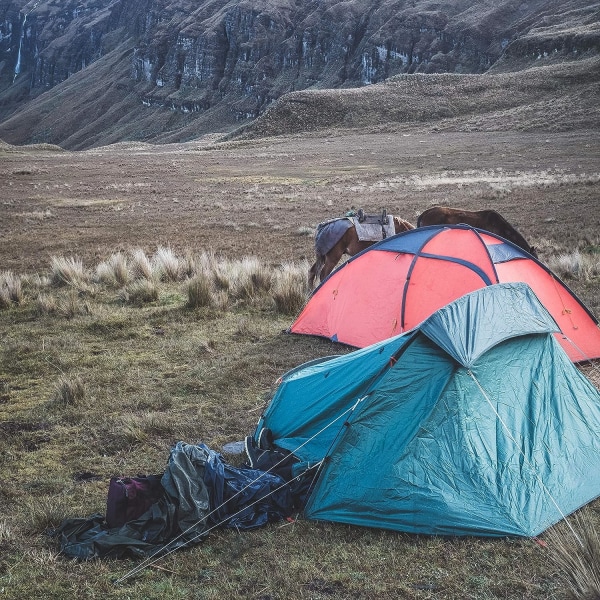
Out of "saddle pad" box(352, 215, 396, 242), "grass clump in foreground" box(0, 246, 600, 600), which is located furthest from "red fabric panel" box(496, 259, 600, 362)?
"saddle pad" box(352, 215, 396, 242)

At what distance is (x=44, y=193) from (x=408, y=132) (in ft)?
170

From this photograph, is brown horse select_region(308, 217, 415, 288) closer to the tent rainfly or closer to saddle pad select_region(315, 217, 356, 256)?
saddle pad select_region(315, 217, 356, 256)

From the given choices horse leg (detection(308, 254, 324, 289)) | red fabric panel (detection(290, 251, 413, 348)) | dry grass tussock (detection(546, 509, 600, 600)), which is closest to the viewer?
dry grass tussock (detection(546, 509, 600, 600))

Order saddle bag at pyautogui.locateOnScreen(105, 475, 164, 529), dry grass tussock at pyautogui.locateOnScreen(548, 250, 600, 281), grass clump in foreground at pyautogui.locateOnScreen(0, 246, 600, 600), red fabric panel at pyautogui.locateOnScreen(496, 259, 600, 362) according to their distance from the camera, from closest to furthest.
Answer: grass clump in foreground at pyautogui.locateOnScreen(0, 246, 600, 600) < saddle bag at pyautogui.locateOnScreen(105, 475, 164, 529) < red fabric panel at pyautogui.locateOnScreen(496, 259, 600, 362) < dry grass tussock at pyautogui.locateOnScreen(548, 250, 600, 281)

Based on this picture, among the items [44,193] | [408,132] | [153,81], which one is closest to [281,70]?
[153,81]

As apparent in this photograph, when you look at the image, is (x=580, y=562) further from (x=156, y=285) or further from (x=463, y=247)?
(x=156, y=285)

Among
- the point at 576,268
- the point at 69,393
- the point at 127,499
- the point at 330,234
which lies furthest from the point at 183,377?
the point at 576,268

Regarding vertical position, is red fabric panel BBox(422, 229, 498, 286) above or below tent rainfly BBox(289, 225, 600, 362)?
above

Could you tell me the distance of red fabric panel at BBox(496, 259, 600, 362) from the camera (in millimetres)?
7848

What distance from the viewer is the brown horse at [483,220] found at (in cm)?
1133

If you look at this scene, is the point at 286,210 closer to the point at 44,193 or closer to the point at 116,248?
the point at 116,248

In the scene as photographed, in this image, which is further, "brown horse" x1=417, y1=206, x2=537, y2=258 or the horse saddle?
"brown horse" x1=417, y1=206, x2=537, y2=258

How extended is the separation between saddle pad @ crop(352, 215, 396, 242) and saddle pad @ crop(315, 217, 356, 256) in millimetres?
250

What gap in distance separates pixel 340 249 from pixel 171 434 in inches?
218
